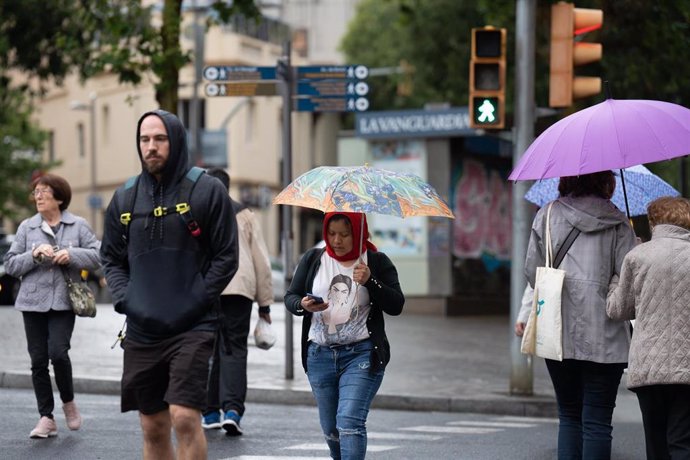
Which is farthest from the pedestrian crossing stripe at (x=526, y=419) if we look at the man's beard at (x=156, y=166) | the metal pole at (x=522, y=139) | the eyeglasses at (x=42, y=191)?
the man's beard at (x=156, y=166)

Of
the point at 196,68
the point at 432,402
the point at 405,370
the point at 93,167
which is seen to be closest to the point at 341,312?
the point at 432,402

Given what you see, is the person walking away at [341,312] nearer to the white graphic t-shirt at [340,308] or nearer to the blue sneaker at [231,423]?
the white graphic t-shirt at [340,308]

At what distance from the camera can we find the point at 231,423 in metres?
10.3

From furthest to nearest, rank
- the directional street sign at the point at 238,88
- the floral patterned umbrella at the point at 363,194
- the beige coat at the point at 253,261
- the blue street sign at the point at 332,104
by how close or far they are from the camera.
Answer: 1. the directional street sign at the point at 238,88
2. the blue street sign at the point at 332,104
3. the beige coat at the point at 253,261
4. the floral patterned umbrella at the point at 363,194

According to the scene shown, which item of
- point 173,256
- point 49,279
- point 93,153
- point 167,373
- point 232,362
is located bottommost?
point 232,362

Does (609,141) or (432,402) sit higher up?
(609,141)

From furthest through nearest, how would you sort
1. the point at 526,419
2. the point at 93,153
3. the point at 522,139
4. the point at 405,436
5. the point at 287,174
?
the point at 93,153 → the point at 287,174 → the point at 522,139 → the point at 526,419 → the point at 405,436

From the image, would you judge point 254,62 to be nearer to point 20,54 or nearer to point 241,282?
point 20,54

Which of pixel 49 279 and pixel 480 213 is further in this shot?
pixel 480 213

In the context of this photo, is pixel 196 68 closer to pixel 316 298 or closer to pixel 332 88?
pixel 332 88

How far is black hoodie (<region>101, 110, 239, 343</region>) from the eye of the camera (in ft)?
20.8

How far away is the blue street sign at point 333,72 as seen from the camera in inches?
563

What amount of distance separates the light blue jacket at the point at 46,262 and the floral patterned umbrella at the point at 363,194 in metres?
2.95

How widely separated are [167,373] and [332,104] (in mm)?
8112
